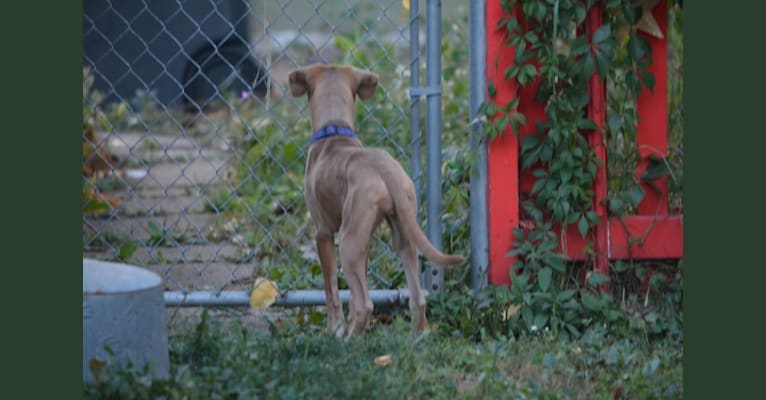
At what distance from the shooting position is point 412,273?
4.48m

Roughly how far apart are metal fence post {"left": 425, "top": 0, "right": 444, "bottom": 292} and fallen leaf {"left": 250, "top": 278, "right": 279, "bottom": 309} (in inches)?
27.2

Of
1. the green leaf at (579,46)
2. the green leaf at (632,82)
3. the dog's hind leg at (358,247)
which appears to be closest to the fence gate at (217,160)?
the dog's hind leg at (358,247)

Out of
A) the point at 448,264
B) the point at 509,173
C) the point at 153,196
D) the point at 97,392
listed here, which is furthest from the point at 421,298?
the point at 153,196

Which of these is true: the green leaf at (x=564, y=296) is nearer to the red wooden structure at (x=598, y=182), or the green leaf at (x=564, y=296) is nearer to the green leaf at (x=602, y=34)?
the red wooden structure at (x=598, y=182)

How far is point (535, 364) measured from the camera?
4078 mm

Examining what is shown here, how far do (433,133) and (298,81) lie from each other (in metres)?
0.65

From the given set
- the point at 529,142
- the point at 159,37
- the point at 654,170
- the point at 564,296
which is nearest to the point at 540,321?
the point at 564,296

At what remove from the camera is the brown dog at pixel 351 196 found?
4.25 metres

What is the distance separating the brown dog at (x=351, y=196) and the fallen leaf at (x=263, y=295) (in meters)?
0.31

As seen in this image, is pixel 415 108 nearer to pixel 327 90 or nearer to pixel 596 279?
pixel 327 90

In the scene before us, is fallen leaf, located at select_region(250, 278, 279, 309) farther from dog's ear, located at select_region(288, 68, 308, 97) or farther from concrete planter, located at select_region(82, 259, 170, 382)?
concrete planter, located at select_region(82, 259, 170, 382)

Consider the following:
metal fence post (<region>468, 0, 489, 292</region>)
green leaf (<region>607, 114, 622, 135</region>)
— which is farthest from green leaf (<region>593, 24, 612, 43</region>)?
metal fence post (<region>468, 0, 489, 292</region>)

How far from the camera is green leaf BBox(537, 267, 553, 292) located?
4.70m

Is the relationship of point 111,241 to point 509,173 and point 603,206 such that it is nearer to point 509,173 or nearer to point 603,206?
point 509,173
